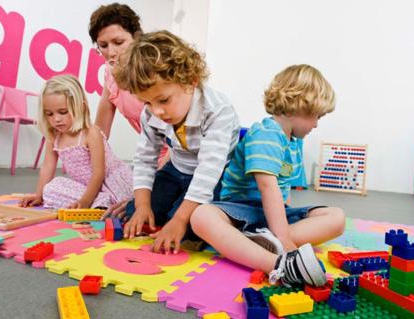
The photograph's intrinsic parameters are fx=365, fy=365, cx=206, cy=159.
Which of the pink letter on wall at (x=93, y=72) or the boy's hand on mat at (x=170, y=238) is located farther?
the pink letter on wall at (x=93, y=72)

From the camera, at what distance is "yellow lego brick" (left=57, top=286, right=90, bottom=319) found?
431mm

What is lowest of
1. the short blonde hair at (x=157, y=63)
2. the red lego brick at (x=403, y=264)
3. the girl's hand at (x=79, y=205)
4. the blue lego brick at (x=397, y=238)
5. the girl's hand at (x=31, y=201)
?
the girl's hand at (x=31, y=201)

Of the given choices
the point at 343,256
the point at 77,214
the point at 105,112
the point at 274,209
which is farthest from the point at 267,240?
the point at 105,112

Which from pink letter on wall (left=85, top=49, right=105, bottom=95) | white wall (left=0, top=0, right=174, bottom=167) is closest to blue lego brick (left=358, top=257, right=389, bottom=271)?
white wall (left=0, top=0, right=174, bottom=167)

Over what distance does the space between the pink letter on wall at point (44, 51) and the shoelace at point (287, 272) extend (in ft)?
7.26

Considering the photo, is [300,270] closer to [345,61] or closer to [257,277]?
[257,277]

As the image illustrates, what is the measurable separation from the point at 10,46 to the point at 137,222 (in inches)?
72.1

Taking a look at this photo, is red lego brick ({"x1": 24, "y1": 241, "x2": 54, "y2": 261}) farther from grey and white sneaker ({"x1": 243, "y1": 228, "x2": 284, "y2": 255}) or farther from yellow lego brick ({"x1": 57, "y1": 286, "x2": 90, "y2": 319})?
grey and white sneaker ({"x1": 243, "y1": 228, "x2": 284, "y2": 255})

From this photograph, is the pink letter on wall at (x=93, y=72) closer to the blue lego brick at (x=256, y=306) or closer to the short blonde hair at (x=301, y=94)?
the short blonde hair at (x=301, y=94)

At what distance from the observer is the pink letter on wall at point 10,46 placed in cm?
210

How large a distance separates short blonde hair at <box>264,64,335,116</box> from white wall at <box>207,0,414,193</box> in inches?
80.0

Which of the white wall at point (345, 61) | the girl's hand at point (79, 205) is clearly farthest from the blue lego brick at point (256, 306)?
the white wall at point (345, 61)

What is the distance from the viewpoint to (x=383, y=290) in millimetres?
500

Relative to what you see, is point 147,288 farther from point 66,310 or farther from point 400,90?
point 400,90
